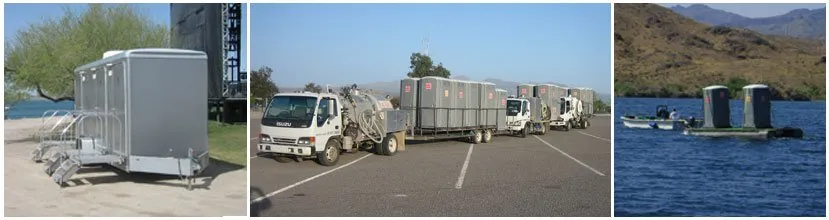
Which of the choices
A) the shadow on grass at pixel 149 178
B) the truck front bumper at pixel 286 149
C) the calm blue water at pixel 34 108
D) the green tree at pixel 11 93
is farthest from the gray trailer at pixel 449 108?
the calm blue water at pixel 34 108

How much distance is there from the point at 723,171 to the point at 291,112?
52.1ft

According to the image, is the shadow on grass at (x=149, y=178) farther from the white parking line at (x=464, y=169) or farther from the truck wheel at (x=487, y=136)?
the truck wheel at (x=487, y=136)

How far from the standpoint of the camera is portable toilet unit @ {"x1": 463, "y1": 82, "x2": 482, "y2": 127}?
1578 centimetres

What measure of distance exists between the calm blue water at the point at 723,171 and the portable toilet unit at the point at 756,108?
0.50 m

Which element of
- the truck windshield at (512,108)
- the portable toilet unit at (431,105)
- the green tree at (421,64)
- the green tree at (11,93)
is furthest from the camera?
the truck windshield at (512,108)

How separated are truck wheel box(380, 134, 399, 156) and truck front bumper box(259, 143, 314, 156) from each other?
2.57 metres

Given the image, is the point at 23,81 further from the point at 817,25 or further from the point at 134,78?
the point at 817,25

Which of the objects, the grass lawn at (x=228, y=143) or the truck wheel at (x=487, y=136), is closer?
the grass lawn at (x=228, y=143)

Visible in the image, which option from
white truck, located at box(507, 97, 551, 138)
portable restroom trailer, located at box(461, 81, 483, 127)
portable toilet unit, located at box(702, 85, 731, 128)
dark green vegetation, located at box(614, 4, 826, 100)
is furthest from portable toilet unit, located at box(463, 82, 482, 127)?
portable toilet unit, located at box(702, 85, 731, 128)

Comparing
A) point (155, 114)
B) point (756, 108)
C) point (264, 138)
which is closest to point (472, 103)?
point (264, 138)

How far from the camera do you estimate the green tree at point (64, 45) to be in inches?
650

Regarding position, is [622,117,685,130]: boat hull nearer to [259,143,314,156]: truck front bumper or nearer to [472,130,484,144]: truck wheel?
[472,130,484,144]: truck wheel

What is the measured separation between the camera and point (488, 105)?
1677 centimetres

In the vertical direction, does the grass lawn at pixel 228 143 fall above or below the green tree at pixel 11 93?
below
